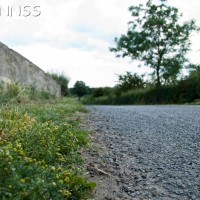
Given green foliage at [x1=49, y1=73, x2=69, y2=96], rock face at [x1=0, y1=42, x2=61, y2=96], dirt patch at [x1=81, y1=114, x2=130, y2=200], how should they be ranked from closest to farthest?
1. dirt patch at [x1=81, y1=114, x2=130, y2=200]
2. rock face at [x1=0, y1=42, x2=61, y2=96]
3. green foliage at [x1=49, y1=73, x2=69, y2=96]

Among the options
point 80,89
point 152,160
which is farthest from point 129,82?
point 152,160

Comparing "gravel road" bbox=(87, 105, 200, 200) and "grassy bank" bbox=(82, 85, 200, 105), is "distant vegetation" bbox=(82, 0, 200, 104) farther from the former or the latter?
"gravel road" bbox=(87, 105, 200, 200)

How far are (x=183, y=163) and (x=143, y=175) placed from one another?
2.19 ft

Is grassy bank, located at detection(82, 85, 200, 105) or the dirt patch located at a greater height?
grassy bank, located at detection(82, 85, 200, 105)

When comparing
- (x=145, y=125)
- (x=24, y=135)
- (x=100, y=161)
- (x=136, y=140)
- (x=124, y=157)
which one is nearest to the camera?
(x=24, y=135)

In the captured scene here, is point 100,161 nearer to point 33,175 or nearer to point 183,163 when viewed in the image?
point 183,163

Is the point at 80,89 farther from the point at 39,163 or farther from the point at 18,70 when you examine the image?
the point at 39,163

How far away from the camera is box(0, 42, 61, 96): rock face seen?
1132 cm

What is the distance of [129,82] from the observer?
36.9m

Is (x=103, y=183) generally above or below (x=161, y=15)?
below

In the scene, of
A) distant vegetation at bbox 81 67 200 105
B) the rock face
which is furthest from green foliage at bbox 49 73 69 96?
distant vegetation at bbox 81 67 200 105

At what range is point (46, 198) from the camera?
271 centimetres

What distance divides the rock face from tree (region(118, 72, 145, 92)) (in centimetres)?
2098

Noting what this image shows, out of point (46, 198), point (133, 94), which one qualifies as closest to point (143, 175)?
point (46, 198)
